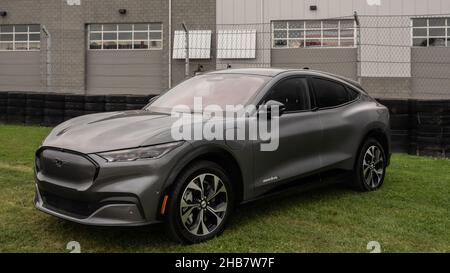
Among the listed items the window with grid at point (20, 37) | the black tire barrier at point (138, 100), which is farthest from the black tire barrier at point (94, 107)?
the window with grid at point (20, 37)

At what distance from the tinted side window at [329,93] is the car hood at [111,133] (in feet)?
6.13

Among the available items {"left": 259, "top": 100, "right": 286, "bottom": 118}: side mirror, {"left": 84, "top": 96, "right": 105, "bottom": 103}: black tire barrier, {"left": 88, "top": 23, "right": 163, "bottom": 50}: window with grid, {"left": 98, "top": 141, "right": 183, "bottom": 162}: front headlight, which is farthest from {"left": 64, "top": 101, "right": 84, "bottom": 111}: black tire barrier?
{"left": 88, "top": 23, "right": 163, "bottom": 50}: window with grid

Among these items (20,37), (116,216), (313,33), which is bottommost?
(116,216)

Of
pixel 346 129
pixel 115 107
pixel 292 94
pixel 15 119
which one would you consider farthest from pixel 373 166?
pixel 15 119

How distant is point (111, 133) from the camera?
12.8ft

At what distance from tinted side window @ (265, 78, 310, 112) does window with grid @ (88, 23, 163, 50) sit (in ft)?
50.5

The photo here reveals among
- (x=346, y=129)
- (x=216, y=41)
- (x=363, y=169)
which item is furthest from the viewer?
(x=216, y=41)

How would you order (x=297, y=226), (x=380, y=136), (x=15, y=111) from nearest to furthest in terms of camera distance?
1. (x=297, y=226)
2. (x=380, y=136)
3. (x=15, y=111)

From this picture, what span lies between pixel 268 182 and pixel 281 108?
728mm

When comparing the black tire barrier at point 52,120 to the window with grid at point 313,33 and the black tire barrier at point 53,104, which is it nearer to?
the black tire barrier at point 53,104

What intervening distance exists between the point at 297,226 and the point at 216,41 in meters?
15.3

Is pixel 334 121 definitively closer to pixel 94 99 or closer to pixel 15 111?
pixel 94 99

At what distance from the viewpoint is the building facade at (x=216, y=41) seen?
58.2 feet

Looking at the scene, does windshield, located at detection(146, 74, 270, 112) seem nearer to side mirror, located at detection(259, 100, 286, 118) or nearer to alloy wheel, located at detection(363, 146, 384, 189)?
side mirror, located at detection(259, 100, 286, 118)
